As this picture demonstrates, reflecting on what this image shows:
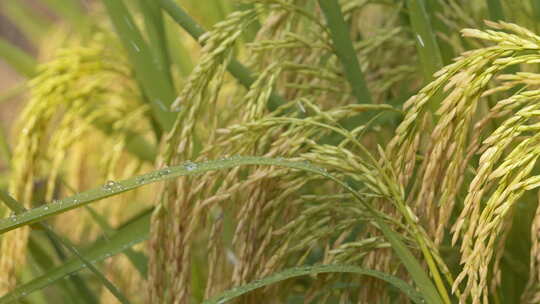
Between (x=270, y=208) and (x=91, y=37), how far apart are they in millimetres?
1218

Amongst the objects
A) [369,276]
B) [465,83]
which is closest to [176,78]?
[369,276]

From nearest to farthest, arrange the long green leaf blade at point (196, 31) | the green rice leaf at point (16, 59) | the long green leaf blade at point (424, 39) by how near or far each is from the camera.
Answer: the long green leaf blade at point (424, 39) → the long green leaf blade at point (196, 31) → the green rice leaf at point (16, 59)

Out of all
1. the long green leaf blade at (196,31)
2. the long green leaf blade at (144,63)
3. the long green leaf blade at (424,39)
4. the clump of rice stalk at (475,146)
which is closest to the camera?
the clump of rice stalk at (475,146)

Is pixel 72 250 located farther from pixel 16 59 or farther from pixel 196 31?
pixel 16 59

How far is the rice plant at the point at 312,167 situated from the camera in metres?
0.87

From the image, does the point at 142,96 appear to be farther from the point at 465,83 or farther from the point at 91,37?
the point at 465,83

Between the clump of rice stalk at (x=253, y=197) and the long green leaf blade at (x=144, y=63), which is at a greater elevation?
the long green leaf blade at (x=144, y=63)

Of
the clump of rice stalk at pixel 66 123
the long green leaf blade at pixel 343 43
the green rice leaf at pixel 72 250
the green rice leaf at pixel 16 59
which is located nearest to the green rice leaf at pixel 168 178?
the green rice leaf at pixel 72 250

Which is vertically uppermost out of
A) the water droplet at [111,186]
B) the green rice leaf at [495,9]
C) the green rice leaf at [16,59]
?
the green rice leaf at [16,59]

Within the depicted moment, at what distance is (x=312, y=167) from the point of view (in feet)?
2.95

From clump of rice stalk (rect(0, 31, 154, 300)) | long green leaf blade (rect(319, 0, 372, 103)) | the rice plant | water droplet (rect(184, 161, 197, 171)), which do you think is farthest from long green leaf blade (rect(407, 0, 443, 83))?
clump of rice stalk (rect(0, 31, 154, 300))

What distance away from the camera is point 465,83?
2.82 feet

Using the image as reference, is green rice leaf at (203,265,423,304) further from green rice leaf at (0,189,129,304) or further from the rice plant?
green rice leaf at (0,189,129,304)

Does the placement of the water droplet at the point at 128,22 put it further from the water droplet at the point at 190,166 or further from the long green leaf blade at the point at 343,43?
the water droplet at the point at 190,166
